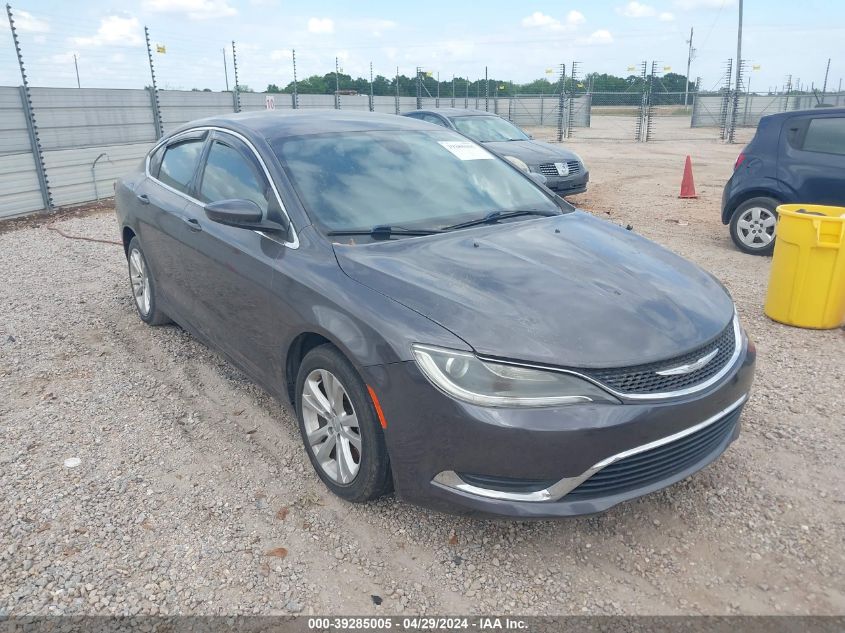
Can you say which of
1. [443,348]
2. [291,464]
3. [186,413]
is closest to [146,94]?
[186,413]

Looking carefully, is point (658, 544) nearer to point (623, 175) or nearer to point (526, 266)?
point (526, 266)

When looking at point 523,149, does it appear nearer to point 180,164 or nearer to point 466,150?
point 466,150

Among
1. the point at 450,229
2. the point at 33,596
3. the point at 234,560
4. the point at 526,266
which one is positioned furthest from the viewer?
the point at 450,229

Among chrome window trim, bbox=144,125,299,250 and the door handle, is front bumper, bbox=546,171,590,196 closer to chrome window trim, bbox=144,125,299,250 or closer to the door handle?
chrome window trim, bbox=144,125,299,250

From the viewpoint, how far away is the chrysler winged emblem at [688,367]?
8.37 ft

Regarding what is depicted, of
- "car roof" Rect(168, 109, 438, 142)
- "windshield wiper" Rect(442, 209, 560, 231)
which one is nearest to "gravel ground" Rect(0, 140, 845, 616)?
"windshield wiper" Rect(442, 209, 560, 231)

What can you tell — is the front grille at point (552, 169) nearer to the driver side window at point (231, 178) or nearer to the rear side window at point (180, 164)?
the rear side window at point (180, 164)

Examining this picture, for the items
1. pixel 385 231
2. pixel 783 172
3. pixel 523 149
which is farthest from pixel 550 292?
pixel 523 149

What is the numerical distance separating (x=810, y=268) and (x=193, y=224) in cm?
457

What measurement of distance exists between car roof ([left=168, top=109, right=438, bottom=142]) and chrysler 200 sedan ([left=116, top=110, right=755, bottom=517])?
23 mm

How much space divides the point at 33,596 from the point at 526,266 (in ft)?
7.99

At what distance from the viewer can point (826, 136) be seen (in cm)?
718

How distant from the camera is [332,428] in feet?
10.0

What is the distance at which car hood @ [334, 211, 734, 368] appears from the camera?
2.51 metres
